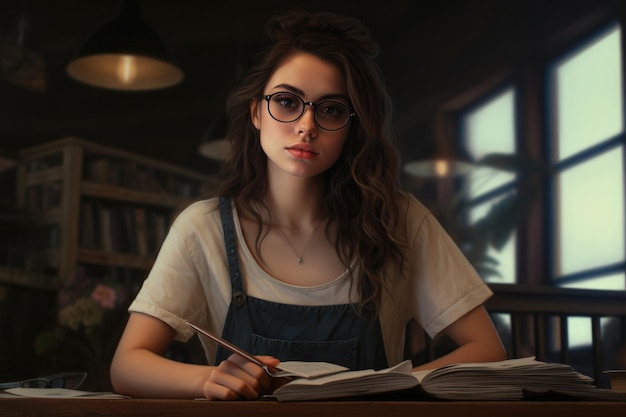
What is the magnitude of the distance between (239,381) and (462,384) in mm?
255

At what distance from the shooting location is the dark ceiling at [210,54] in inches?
139

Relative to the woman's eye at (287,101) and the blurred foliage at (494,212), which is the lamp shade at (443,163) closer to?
the blurred foliage at (494,212)

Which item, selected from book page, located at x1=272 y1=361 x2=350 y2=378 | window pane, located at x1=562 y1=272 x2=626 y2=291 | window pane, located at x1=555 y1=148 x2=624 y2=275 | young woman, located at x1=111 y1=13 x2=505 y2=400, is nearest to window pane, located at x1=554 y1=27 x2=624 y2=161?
window pane, located at x1=555 y1=148 x2=624 y2=275

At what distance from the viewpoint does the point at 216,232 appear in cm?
167

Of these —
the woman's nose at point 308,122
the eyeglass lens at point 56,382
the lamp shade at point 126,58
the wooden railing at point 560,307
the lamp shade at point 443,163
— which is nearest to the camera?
the eyeglass lens at point 56,382

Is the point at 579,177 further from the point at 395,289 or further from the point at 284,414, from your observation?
the point at 284,414

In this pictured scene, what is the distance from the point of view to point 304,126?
5.03ft

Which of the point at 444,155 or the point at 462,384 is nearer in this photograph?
the point at 462,384

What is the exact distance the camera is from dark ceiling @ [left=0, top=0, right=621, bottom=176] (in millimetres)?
3541

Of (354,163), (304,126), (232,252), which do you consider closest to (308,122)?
(304,126)

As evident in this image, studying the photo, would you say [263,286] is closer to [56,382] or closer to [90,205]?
[56,382]

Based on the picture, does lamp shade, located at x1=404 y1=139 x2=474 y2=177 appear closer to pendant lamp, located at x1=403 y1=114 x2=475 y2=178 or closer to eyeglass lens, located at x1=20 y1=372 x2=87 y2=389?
pendant lamp, located at x1=403 y1=114 x2=475 y2=178

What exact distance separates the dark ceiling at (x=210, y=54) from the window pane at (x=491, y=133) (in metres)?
0.13

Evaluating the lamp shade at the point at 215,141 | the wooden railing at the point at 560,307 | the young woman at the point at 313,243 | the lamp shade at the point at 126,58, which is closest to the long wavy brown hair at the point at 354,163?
the young woman at the point at 313,243
